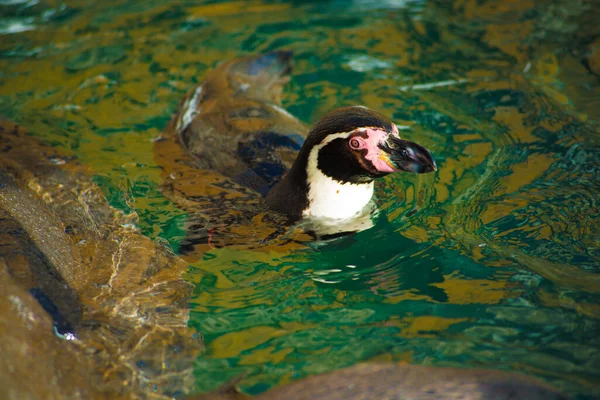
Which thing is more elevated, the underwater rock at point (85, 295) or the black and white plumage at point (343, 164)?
the black and white plumage at point (343, 164)

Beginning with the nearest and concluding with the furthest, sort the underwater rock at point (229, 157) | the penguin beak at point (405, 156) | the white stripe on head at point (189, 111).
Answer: the penguin beak at point (405, 156)
the underwater rock at point (229, 157)
the white stripe on head at point (189, 111)

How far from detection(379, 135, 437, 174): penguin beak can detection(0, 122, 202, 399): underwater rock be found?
1.56 m

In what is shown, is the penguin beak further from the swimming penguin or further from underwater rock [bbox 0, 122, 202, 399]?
underwater rock [bbox 0, 122, 202, 399]

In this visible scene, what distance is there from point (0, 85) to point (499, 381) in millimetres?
5999

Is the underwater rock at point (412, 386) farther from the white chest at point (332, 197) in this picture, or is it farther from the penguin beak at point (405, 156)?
the white chest at point (332, 197)

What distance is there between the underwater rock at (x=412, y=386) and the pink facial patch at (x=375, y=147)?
4.77 ft

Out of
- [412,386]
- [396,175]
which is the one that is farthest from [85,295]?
[396,175]

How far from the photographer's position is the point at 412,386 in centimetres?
348

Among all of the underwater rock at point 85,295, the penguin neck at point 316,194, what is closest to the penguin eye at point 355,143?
the penguin neck at point 316,194

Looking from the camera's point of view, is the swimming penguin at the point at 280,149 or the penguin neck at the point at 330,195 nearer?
the swimming penguin at the point at 280,149

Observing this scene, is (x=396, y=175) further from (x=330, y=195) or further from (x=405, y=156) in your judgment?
(x=405, y=156)

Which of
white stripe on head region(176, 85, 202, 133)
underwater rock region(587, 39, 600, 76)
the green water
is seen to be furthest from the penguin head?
underwater rock region(587, 39, 600, 76)

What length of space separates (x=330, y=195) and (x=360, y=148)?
47 cm

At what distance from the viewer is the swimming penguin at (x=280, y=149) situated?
181 inches
